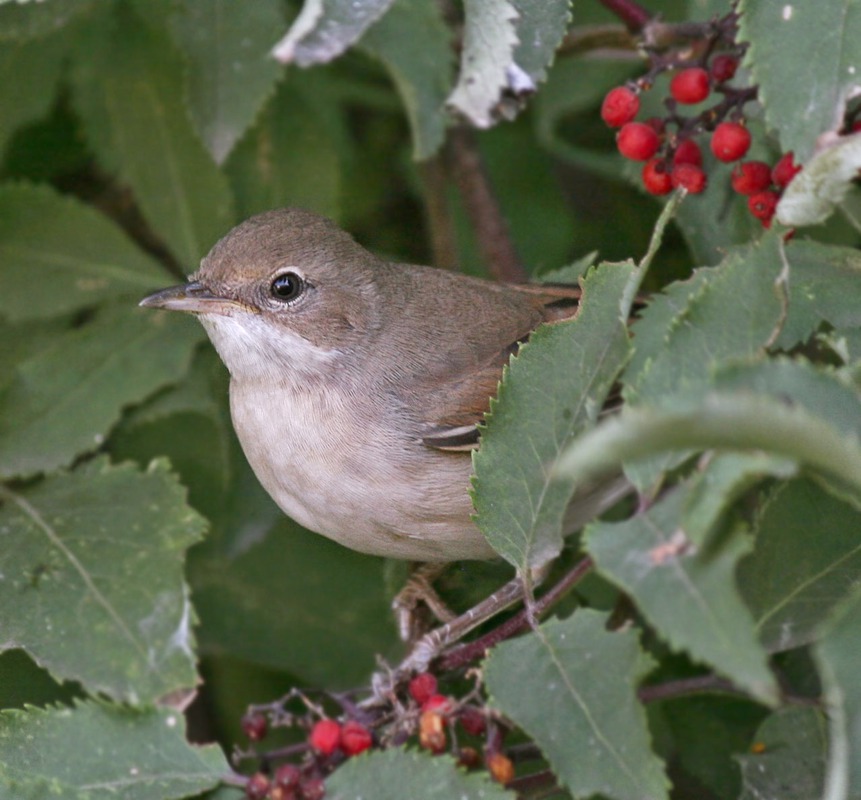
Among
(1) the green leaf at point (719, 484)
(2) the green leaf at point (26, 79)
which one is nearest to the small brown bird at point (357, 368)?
(2) the green leaf at point (26, 79)

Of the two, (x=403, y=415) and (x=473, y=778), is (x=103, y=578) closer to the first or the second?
(x=403, y=415)

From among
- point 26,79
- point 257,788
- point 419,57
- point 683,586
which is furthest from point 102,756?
point 26,79

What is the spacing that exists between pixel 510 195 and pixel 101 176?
1.71 metres

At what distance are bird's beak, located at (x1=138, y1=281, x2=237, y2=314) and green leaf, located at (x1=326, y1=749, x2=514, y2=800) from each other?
5.28 ft

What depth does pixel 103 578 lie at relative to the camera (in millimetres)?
3221

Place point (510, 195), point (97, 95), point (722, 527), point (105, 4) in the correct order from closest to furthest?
point (722, 527)
point (105, 4)
point (97, 95)
point (510, 195)

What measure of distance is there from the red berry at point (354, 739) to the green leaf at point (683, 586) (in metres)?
0.85

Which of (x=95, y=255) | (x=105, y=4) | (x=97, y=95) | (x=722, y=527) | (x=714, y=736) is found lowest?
(x=714, y=736)

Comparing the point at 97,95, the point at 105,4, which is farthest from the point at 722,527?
the point at 97,95

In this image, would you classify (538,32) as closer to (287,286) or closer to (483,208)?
(287,286)

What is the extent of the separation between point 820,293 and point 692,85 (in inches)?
24.1

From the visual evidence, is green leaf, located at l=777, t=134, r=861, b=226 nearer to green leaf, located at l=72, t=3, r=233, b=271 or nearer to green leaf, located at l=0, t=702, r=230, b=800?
green leaf, located at l=0, t=702, r=230, b=800

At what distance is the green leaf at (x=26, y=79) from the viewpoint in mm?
3936

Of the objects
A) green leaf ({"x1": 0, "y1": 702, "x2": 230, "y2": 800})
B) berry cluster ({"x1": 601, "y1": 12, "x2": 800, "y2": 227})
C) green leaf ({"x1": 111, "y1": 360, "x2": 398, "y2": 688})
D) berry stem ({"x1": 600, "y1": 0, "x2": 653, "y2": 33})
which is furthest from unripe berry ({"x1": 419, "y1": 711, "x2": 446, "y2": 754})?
berry stem ({"x1": 600, "y1": 0, "x2": 653, "y2": 33})
